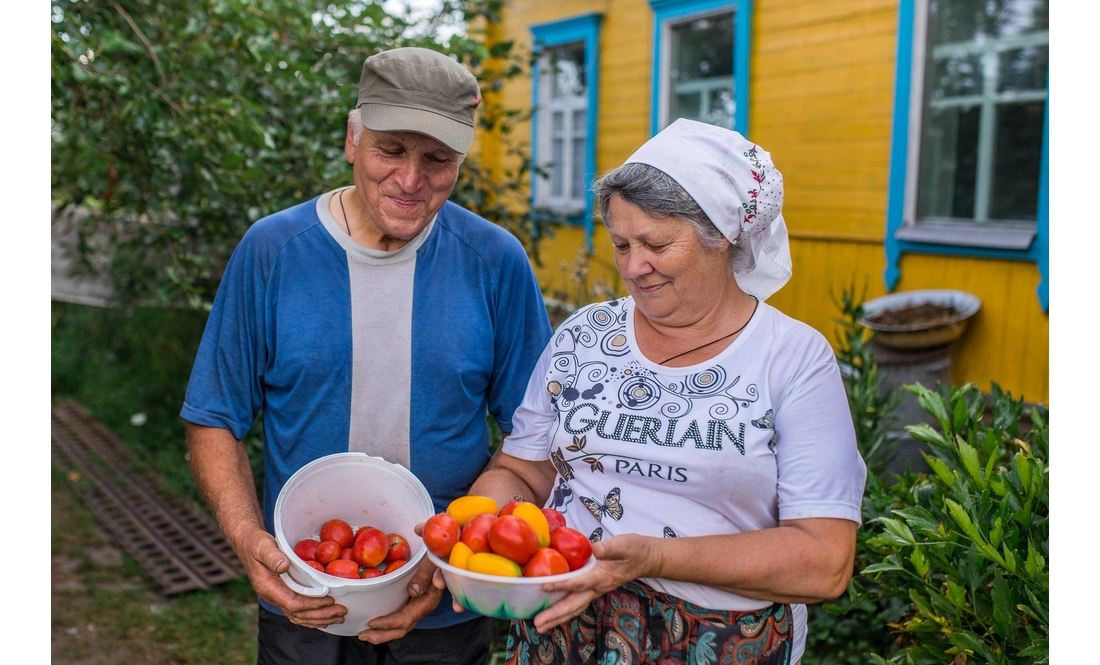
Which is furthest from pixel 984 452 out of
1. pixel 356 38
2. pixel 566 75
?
pixel 566 75

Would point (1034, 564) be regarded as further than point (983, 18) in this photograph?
No

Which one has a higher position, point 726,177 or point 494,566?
point 726,177

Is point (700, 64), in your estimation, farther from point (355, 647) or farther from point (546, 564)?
point (546, 564)

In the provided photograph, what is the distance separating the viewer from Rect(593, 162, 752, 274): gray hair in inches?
65.4

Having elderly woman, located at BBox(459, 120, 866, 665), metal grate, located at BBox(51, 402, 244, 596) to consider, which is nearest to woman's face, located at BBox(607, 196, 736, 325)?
elderly woman, located at BBox(459, 120, 866, 665)

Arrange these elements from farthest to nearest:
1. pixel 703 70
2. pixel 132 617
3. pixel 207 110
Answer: pixel 703 70 → pixel 132 617 → pixel 207 110

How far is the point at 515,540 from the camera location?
5.10 feet

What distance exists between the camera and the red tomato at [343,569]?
1.83 meters

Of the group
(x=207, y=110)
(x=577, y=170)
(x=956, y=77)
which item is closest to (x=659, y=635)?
(x=207, y=110)

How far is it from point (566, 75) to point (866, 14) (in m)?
3.65

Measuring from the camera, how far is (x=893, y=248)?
616 centimetres

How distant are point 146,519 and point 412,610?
408cm

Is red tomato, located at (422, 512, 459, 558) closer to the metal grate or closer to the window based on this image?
the metal grate

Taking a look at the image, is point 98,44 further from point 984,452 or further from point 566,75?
point 566,75
